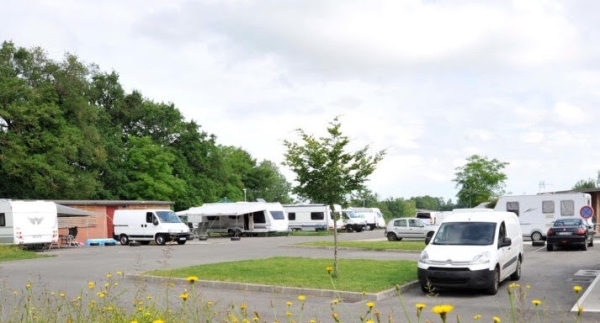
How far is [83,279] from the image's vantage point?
18.0 m

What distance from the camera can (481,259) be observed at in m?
13.7

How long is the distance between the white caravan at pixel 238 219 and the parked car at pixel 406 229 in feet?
44.0

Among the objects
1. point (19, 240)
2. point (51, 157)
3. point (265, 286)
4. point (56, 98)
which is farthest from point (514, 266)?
point (56, 98)

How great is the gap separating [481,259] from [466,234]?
4.50 feet

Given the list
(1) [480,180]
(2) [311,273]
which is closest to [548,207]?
(2) [311,273]

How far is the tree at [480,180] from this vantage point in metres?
78.6

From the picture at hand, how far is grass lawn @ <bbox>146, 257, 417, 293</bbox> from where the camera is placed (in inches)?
573

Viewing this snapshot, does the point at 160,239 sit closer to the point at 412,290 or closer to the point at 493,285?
the point at 412,290

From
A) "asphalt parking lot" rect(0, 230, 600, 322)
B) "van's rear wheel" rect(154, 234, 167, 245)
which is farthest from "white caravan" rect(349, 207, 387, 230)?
"asphalt parking lot" rect(0, 230, 600, 322)

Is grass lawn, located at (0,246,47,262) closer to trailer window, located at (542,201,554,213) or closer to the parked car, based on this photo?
the parked car

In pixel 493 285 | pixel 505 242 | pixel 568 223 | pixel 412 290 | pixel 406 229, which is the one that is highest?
pixel 505 242

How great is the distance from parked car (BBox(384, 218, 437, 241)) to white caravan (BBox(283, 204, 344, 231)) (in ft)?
56.5

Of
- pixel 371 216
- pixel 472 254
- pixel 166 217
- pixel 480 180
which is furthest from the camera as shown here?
pixel 480 180

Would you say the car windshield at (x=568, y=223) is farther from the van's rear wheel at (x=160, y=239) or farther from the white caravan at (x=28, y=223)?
the white caravan at (x=28, y=223)
